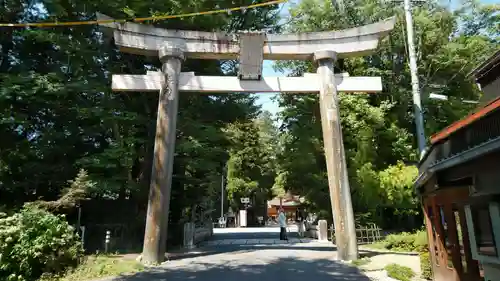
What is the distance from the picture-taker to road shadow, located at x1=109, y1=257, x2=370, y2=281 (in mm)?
8930

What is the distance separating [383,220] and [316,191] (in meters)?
3.69

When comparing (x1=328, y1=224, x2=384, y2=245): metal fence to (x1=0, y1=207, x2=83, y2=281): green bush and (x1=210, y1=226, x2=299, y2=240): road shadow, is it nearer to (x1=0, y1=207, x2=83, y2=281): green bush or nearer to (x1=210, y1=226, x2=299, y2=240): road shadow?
(x1=210, y1=226, x2=299, y2=240): road shadow

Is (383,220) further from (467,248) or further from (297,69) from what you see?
(467,248)

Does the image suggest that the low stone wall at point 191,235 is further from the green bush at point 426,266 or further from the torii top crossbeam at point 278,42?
the green bush at point 426,266

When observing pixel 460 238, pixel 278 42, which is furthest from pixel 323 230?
pixel 460 238

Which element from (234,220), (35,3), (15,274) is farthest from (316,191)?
(234,220)

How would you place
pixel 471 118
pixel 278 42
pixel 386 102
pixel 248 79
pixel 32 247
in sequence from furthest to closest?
pixel 386 102
pixel 278 42
pixel 248 79
pixel 32 247
pixel 471 118

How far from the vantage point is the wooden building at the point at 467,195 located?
166 inches

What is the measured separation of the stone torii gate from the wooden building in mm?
3774

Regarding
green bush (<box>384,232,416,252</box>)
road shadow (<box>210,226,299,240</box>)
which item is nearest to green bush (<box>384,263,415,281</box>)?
green bush (<box>384,232,416,252</box>)

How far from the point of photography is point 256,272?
9578mm

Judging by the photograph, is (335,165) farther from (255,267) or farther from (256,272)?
(256,272)

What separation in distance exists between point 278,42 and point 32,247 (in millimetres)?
9957

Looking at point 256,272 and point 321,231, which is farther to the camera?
point 321,231
